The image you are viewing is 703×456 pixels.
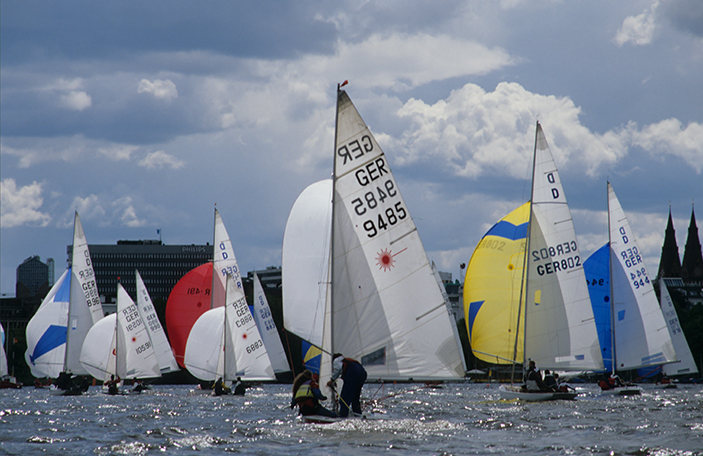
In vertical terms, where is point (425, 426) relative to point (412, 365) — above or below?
below

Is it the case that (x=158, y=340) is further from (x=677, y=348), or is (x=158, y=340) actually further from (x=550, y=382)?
(x=677, y=348)

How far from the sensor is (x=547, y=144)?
1403 inches

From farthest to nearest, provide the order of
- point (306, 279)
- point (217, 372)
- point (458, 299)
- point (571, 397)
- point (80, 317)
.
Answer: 1. point (458, 299)
2. point (80, 317)
3. point (217, 372)
4. point (571, 397)
5. point (306, 279)

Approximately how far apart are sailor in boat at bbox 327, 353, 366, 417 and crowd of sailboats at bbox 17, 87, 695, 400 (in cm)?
53

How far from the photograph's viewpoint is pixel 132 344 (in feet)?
172

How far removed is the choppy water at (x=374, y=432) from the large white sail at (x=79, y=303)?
2204 centimetres

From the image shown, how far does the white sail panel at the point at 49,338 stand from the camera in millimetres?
54031

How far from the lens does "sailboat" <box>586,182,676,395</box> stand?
4381 centimetres

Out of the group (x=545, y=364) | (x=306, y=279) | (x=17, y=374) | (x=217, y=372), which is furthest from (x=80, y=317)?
(x=17, y=374)

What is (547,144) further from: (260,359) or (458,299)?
(458,299)

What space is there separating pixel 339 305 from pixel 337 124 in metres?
4.31

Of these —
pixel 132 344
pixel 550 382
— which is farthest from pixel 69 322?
pixel 550 382

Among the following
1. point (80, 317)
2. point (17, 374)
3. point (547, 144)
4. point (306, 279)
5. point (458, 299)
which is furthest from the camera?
point (458, 299)

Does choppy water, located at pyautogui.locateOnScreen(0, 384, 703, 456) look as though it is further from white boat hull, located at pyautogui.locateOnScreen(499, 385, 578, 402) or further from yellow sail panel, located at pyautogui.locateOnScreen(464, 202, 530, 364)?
yellow sail panel, located at pyautogui.locateOnScreen(464, 202, 530, 364)
